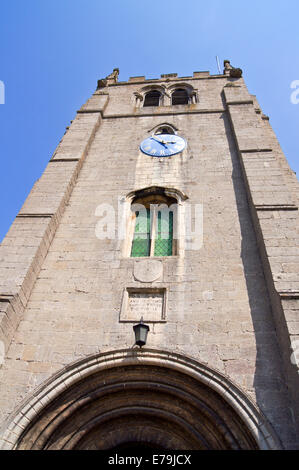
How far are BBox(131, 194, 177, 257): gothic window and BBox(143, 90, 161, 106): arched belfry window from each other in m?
7.60

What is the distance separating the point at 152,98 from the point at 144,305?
11753 mm

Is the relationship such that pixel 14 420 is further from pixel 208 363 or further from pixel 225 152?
pixel 225 152

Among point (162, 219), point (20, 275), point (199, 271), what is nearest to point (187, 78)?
point (162, 219)

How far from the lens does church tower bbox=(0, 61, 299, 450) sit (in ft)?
17.7

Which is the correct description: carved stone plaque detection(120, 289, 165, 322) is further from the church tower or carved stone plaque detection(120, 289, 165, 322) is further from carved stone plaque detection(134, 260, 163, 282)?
carved stone plaque detection(134, 260, 163, 282)

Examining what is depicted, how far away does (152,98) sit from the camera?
51.9 ft

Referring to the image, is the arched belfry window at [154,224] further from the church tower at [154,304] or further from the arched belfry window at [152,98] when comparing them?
the arched belfry window at [152,98]

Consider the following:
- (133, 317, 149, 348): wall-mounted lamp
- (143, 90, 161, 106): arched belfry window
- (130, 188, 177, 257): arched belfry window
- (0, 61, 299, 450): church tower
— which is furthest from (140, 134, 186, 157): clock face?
(133, 317, 149, 348): wall-mounted lamp

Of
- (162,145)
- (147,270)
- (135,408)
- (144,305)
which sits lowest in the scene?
(135,408)

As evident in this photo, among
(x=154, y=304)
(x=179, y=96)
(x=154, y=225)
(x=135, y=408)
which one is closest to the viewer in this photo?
(x=135, y=408)

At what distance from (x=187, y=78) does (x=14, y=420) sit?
15450 millimetres

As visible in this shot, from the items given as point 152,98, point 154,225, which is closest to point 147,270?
point 154,225

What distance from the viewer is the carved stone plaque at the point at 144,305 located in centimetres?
649

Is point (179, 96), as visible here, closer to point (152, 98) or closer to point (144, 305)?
point (152, 98)
